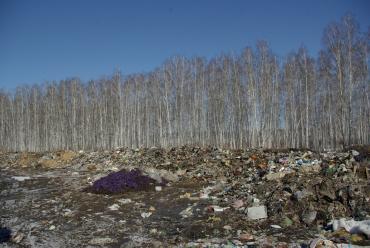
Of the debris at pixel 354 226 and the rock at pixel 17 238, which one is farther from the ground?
the debris at pixel 354 226

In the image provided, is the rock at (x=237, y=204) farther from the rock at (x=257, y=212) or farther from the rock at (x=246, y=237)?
the rock at (x=246, y=237)

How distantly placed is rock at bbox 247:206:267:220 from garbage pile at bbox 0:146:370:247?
23 mm

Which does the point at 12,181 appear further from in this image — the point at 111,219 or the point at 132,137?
the point at 132,137

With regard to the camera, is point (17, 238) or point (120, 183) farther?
point (120, 183)

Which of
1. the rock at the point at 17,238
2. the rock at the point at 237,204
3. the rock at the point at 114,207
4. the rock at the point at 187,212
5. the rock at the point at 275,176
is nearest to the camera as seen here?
the rock at the point at 17,238

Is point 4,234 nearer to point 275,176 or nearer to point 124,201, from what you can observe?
point 124,201

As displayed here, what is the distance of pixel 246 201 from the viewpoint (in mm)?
9258

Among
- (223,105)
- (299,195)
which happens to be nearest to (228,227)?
(299,195)

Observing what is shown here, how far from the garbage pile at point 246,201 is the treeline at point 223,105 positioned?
13.1m

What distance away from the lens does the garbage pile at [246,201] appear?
22.1 ft

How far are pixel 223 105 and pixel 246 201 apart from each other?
2560 cm

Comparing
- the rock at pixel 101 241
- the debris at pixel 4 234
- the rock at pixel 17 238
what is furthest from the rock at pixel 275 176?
the debris at pixel 4 234

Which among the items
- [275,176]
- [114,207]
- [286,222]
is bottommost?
[114,207]

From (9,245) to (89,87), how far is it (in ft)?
129
